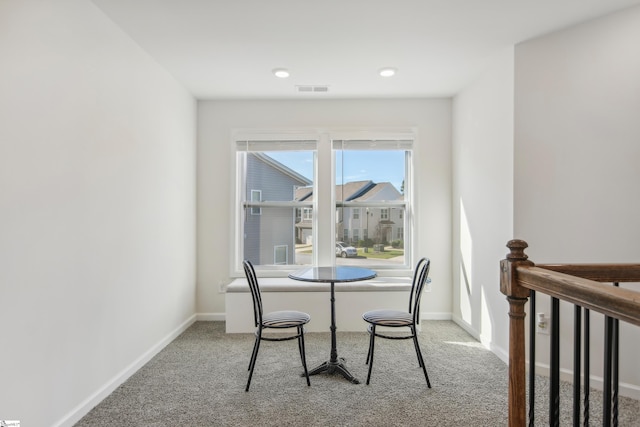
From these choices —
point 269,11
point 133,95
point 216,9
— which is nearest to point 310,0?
point 269,11

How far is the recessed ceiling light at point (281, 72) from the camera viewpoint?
140 inches

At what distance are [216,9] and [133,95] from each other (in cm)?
100

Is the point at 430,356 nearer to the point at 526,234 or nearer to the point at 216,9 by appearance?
the point at 526,234

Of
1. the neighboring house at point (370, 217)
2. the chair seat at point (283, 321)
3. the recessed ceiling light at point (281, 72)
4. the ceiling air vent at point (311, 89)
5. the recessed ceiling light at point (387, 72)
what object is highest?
the recessed ceiling light at point (387, 72)

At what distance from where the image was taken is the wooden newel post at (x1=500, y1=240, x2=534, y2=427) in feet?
4.44

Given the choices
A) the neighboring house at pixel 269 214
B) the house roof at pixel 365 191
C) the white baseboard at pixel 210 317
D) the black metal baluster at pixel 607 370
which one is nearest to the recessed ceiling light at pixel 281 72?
the neighboring house at pixel 269 214

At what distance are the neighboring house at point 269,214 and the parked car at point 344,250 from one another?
538 mm

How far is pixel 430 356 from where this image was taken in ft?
10.8

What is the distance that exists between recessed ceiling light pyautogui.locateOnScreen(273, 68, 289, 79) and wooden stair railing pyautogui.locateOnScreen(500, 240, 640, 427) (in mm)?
2793

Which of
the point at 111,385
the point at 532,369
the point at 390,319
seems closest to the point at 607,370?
the point at 532,369

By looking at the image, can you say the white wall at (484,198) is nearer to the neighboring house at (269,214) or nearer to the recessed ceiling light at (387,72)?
the recessed ceiling light at (387,72)

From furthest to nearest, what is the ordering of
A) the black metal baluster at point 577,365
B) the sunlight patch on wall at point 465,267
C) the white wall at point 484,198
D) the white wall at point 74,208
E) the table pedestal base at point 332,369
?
the sunlight patch on wall at point 465,267, the white wall at point 484,198, the table pedestal base at point 332,369, the white wall at point 74,208, the black metal baluster at point 577,365

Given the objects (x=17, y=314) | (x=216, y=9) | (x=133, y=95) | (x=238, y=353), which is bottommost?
(x=238, y=353)

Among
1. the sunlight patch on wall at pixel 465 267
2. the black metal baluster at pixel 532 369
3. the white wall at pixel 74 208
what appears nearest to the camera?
the black metal baluster at pixel 532 369
